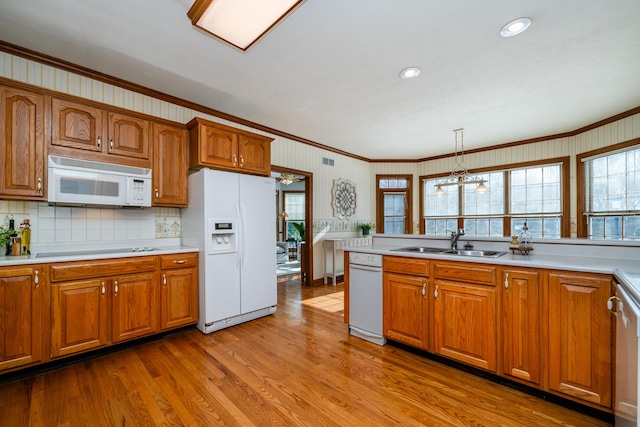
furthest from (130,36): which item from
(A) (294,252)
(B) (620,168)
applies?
(A) (294,252)

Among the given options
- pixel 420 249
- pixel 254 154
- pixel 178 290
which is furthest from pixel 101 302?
pixel 420 249

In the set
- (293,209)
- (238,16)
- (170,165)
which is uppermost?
(238,16)

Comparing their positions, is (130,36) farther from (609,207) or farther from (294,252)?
(294,252)

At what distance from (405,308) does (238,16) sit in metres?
2.63

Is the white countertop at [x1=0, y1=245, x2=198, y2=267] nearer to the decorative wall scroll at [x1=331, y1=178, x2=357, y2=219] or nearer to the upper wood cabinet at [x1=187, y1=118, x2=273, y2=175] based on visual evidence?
the upper wood cabinet at [x1=187, y1=118, x2=273, y2=175]

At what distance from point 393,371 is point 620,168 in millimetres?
4523

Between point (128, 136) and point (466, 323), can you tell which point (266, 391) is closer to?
point (466, 323)

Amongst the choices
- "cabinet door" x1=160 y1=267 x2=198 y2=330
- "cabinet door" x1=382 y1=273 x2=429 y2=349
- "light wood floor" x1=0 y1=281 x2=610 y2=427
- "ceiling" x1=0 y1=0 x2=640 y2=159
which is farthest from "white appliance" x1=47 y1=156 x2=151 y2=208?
"cabinet door" x1=382 y1=273 x2=429 y2=349

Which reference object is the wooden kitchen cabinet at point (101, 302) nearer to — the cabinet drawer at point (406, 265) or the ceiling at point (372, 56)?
the ceiling at point (372, 56)

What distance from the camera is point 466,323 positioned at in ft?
7.21

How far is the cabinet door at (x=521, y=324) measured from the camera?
6.21 ft

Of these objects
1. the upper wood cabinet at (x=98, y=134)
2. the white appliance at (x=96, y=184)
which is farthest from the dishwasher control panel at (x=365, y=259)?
the upper wood cabinet at (x=98, y=134)

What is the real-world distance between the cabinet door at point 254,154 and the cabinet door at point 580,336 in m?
3.06

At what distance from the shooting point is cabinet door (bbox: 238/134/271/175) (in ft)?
11.2
